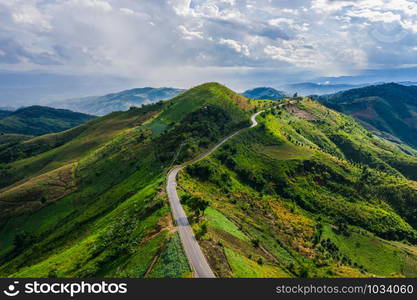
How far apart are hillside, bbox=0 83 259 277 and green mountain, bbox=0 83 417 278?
0.50 m

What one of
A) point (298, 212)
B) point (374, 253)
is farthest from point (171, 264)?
point (374, 253)

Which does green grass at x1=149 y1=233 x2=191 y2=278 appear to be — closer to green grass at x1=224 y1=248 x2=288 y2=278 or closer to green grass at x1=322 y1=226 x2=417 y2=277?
green grass at x1=224 y1=248 x2=288 y2=278

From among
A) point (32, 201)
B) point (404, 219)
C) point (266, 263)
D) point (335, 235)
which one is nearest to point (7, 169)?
point (32, 201)

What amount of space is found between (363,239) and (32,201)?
14959 centimetres

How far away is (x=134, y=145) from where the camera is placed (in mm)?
153375

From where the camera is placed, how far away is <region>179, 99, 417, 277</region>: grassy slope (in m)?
63.6

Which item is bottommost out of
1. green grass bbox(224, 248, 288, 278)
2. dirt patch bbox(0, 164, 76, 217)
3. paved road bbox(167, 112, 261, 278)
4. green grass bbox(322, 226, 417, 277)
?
green grass bbox(322, 226, 417, 277)

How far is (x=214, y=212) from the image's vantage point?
75812 millimetres

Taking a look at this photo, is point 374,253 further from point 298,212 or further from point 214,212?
point 214,212

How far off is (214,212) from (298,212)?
1699 inches

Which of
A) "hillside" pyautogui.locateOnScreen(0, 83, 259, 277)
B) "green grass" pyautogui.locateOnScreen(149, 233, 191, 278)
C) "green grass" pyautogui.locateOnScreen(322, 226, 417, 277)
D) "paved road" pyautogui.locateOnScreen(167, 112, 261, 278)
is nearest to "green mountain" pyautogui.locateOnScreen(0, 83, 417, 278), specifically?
"green grass" pyautogui.locateOnScreen(149, 233, 191, 278)

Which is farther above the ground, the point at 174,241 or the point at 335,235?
the point at 174,241

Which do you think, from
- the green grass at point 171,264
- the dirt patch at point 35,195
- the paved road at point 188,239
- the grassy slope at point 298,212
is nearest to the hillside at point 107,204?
the green grass at point 171,264

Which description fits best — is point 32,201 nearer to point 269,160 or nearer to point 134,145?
point 134,145
